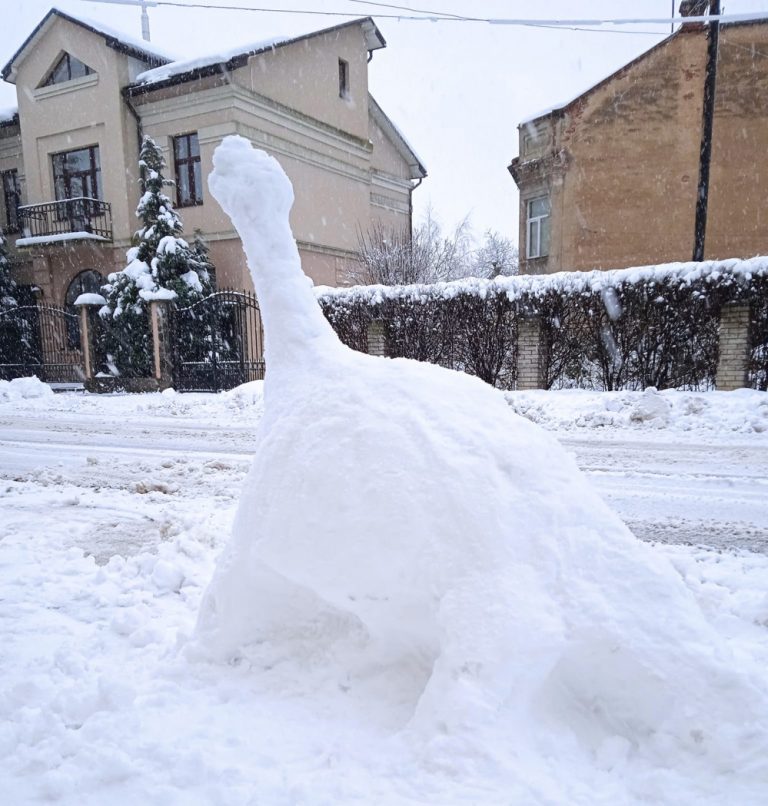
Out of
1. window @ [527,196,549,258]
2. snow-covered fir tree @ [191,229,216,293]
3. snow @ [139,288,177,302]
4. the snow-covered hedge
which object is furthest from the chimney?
snow @ [139,288,177,302]

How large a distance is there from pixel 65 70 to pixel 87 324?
1043 centimetres

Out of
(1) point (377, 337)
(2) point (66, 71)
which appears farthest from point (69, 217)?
(1) point (377, 337)

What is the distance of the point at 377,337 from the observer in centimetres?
1281

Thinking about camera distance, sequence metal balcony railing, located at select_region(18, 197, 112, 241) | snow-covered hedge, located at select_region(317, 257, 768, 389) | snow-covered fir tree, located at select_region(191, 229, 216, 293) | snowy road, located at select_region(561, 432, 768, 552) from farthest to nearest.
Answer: metal balcony railing, located at select_region(18, 197, 112, 241) → snow-covered fir tree, located at select_region(191, 229, 216, 293) → snow-covered hedge, located at select_region(317, 257, 768, 389) → snowy road, located at select_region(561, 432, 768, 552)

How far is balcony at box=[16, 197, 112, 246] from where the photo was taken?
61.9 feet

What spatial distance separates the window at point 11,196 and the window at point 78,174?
3.43m

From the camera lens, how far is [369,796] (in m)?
1.59

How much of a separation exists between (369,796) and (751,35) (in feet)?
70.7

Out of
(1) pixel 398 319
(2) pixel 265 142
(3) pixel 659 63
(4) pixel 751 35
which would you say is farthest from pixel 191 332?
(4) pixel 751 35

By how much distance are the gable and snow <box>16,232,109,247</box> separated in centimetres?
546

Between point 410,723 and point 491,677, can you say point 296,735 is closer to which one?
point 410,723

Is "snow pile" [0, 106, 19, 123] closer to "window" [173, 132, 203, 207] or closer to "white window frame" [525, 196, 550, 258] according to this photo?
"window" [173, 132, 203, 207]

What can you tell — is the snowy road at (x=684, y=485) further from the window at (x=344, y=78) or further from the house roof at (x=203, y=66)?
the window at (x=344, y=78)

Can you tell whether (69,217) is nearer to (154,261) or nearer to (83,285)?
(83,285)
